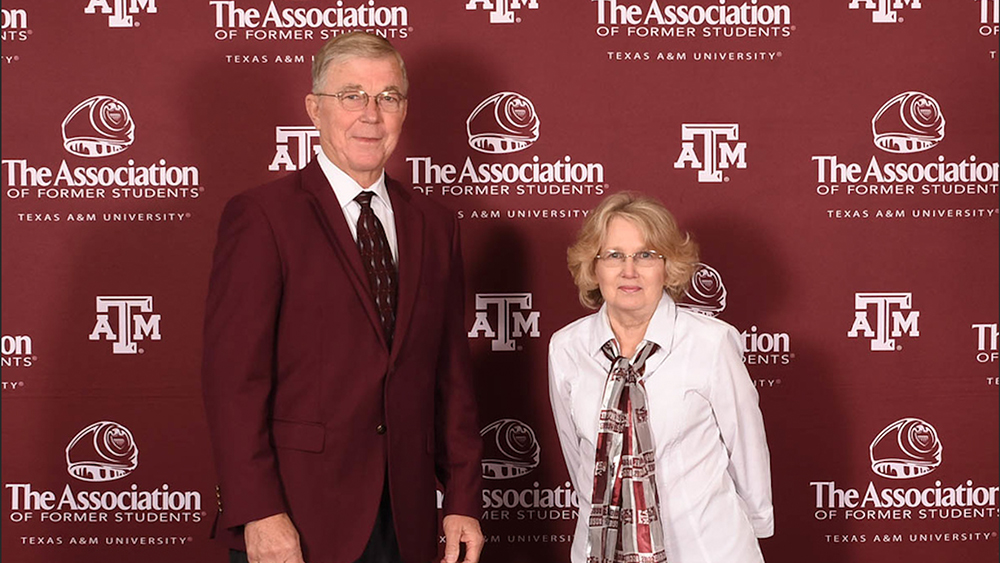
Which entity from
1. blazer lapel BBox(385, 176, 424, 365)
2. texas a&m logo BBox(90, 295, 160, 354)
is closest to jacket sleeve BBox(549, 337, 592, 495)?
blazer lapel BBox(385, 176, 424, 365)

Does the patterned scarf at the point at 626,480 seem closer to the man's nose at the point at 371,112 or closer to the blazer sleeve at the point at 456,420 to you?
the blazer sleeve at the point at 456,420

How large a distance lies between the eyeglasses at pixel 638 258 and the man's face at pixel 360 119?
550 millimetres

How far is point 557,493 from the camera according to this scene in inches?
120

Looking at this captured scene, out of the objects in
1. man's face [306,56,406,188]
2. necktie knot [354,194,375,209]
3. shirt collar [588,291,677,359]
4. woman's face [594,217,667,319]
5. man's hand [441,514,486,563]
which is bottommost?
man's hand [441,514,486,563]

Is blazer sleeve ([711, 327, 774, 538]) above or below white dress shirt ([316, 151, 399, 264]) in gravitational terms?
below

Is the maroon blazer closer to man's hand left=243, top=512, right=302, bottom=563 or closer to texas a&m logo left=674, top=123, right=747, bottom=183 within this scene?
man's hand left=243, top=512, right=302, bottom=563

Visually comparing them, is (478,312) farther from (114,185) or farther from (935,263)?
(935,263)

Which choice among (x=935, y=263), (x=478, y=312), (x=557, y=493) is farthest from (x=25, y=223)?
(x=935, y=263)

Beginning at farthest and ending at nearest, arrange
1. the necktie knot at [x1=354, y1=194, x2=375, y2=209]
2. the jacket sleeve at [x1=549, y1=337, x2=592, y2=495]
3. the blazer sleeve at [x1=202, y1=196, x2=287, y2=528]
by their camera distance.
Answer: the jacket sleeve at [x1=549, y1=337, x2=592, y2=495] < the necktie knot at [x1=354, y1=194, x2=375, y2=209] < the blazer sleeve at [x1=202, y1=196, x2=287, y2=528]

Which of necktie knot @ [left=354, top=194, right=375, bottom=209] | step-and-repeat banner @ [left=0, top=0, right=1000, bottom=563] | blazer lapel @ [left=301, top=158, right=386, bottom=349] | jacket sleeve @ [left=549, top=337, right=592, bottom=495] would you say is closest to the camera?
blazer lapel @ [left=301, top=158, right=386, bottom=349]

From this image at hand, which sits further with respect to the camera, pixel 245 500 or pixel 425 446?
pixel 425 446

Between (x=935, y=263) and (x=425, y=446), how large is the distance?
1728mm

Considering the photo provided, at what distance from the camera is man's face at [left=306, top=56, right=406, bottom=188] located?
6.93ft

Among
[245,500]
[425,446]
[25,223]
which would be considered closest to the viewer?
[245,500]
